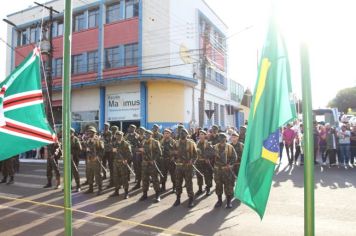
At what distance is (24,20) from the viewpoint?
3366 cm

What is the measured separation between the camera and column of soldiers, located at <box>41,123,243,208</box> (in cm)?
952

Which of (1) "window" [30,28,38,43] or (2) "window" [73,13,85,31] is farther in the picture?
(1) "window" [30,28,38,43]

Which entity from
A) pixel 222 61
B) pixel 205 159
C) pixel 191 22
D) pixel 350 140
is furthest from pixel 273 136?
pixel 222 61

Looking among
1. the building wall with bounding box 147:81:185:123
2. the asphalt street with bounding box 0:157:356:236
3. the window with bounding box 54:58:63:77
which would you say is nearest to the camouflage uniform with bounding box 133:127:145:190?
the asphalt street with bounding box 0:157:356:236

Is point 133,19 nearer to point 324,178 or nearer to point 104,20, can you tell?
point 104,20

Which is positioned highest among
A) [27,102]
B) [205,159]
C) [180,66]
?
[180,66]

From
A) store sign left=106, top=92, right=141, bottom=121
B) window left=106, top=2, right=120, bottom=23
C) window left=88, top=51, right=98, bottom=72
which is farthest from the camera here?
window left=88, top=51, right=98, bottom=72

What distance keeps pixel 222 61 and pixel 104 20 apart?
12.4 metres

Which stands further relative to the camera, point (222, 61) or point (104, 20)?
point (222, 61)

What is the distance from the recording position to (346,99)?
7425 cm

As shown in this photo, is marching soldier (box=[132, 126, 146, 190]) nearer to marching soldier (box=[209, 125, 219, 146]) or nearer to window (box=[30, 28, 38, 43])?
marching soldier (box=[209, 125, 219, 146])

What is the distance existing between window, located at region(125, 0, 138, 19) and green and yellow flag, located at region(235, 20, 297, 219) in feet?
81.2

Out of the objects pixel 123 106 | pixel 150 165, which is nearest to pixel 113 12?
pixel 123 106

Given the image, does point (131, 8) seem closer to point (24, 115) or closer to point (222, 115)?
point (222, 115)
